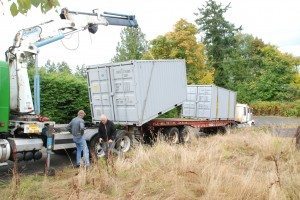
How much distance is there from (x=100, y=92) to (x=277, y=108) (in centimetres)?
3354

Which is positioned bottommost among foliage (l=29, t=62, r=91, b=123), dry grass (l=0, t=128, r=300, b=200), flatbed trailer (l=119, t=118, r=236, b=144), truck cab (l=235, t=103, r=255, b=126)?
truck cab (l=235, t=103, r=255, b=126)

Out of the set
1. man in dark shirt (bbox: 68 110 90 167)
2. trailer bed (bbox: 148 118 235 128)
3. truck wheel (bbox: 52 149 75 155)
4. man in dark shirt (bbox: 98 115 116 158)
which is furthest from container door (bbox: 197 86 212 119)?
man in dark shirt (bbox: 68 110 90 167)

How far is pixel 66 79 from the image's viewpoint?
1780 centimetres

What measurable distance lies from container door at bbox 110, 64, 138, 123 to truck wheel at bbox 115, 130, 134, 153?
0.77 meters

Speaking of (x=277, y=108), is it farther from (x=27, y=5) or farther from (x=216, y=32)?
(x=27, y=5)

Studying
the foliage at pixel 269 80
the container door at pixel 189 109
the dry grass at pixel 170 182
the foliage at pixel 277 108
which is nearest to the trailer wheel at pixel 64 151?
the dry grass at pixel 170 182

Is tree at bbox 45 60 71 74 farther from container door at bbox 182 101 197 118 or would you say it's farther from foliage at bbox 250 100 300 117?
foliage at bbox 250 100 300 117

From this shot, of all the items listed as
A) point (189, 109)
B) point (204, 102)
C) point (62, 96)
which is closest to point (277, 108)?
point (189, 109)

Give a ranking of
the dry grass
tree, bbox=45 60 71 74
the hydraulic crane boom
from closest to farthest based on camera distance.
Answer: the dry grass → the hydraulic crane boom → tree, bbox=45 60 71 74

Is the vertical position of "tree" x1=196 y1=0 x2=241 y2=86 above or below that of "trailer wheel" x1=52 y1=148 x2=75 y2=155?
above

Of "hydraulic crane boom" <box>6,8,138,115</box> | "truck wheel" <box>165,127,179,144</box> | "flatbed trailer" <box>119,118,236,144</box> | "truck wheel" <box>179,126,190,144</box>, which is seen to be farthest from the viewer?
"truck wheel" <box>179,126,190,144</box>

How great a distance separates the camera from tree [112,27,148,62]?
44.9m

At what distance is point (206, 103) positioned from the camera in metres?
23.1

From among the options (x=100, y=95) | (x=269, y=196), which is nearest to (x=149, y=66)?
(x=100, y=95)
